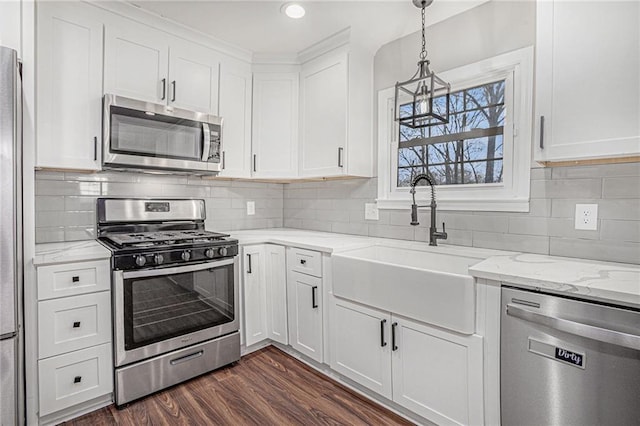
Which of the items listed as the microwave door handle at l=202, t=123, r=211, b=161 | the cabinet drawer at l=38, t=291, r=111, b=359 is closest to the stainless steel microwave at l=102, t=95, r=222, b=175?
the microwave door handle at l=202, t=123, r=211, b=161

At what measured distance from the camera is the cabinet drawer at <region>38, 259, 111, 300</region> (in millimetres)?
1617

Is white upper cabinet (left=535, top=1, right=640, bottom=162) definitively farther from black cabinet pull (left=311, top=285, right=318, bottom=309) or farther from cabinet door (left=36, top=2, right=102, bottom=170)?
cabinet door (left=36, top=2, right=102, bottom=170)

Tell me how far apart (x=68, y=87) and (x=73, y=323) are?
1.34m

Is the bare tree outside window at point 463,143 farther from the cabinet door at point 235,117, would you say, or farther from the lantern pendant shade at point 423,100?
the cabinet door at point 235,117

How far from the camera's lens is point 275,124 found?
2805mm

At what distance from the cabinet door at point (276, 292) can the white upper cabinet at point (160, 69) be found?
3.97 ft

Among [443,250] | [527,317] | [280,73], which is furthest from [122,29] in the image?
[527,317]

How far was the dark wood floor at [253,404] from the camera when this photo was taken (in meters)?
1.72

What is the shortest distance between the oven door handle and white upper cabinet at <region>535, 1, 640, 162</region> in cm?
190

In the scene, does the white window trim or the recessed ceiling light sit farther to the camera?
the recessed ceiling light

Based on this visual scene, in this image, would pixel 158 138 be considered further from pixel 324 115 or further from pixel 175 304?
pixel 324 115

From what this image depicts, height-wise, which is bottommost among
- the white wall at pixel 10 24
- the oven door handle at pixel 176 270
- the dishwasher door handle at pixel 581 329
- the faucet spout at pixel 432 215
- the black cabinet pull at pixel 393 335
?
the black cabinet pull at pixel 393 335

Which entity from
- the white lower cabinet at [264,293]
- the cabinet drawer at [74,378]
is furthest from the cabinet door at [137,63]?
the cabinet drawer at [74,378]

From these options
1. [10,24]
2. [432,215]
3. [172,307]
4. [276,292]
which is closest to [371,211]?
[432,215]
